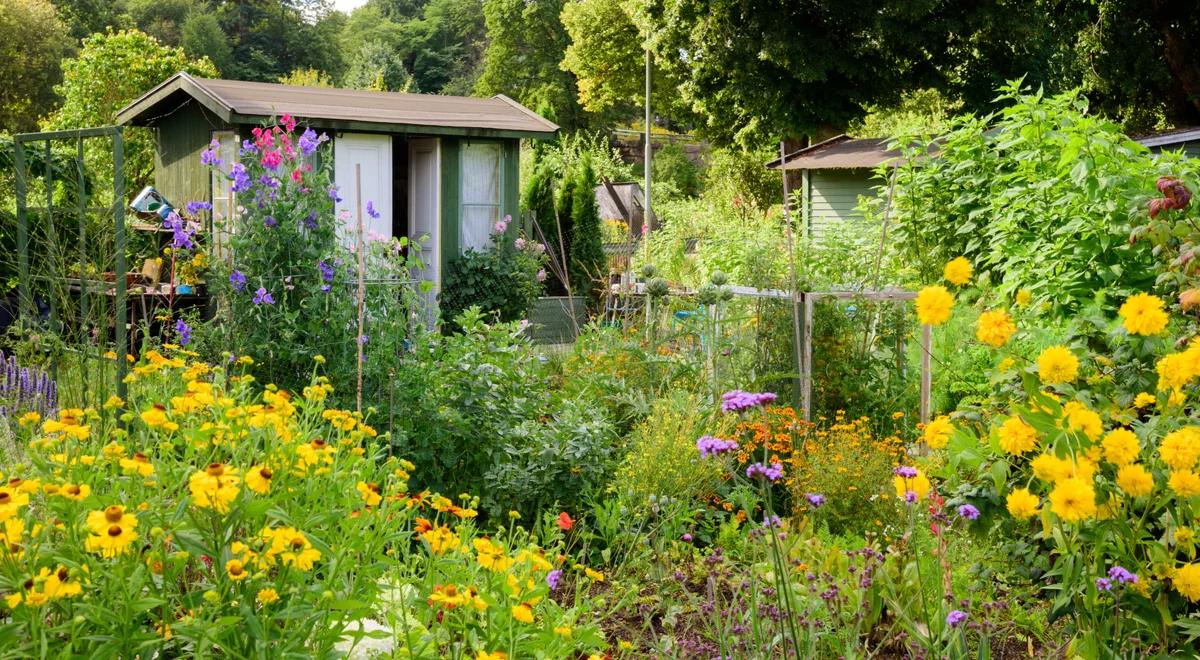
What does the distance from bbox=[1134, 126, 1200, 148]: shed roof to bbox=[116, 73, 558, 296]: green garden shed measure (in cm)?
675

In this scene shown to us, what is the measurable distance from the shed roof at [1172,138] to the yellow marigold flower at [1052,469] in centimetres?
1131

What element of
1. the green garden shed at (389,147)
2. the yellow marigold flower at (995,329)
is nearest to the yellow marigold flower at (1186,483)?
the yellow marigold flower at (995,329)

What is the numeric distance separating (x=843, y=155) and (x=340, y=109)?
8322mm

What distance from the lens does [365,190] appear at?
1115cm

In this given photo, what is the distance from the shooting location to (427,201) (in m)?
11.9

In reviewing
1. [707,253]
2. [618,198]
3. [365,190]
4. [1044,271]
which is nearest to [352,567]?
[1044,271]

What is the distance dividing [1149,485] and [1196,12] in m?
20.0

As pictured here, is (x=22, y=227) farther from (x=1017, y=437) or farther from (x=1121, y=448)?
(x=1121, y=448)

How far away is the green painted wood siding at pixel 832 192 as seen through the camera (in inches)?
656

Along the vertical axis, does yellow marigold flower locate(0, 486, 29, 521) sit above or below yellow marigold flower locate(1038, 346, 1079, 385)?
below

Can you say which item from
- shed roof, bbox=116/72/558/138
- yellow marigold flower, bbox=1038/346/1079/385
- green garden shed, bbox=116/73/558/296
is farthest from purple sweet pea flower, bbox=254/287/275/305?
green garden shed, bbox=116/73/558/296

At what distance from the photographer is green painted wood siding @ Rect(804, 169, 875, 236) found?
16656 millimetres

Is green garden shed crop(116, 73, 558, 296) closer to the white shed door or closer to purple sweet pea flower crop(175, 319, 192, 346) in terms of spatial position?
the white shed door

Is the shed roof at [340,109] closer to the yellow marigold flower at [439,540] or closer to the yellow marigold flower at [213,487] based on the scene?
the yellow marigold flower at [439,540]
